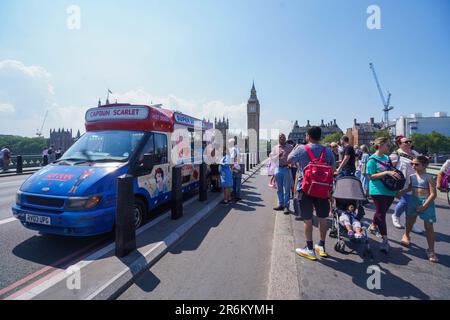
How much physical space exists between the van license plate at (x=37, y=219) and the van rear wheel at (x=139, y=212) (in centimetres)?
140

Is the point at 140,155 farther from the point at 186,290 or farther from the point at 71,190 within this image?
the point at 186,290

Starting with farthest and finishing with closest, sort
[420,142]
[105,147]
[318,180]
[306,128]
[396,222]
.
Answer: [306,128] < [420,142] < [396,222] < [105,147] < [318,180]

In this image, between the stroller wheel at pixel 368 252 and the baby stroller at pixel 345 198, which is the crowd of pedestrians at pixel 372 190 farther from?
the stroller wheel at pixel 368 252

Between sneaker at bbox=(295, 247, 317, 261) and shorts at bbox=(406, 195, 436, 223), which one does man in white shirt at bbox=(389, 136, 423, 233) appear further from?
sneaker at bbox=(295, 247, 317, 261)

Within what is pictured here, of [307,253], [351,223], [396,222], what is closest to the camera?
[307,253]

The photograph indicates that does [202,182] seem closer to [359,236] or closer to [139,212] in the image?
[139,212]

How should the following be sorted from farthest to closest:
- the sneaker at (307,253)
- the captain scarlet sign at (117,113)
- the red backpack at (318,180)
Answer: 1. the captain scarlet sign at (117,113)
2. the sneaker at (307,253)
3. the red backpack at (318,180)

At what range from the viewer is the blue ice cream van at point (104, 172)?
3.54m

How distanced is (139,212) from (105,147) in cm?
159

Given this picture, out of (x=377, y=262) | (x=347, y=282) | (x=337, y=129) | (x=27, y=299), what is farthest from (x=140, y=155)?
(x=337, y=129)

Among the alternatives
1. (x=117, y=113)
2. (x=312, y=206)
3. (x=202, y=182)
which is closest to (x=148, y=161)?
(x=117, y=113)

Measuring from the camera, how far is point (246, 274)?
10.1 feet

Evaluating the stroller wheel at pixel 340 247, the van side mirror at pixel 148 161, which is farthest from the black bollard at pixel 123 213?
the stroller wheel at pixel 340 247

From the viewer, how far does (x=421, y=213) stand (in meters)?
3.57
